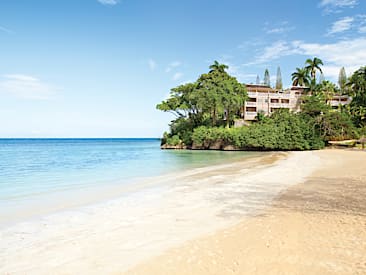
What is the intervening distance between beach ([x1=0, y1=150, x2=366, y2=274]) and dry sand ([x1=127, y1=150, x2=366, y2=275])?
15mm

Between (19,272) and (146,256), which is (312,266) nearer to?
(146,256)

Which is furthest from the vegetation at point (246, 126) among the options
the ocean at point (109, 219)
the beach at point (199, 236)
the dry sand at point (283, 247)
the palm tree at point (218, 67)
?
the dry sand at point (283, 247)

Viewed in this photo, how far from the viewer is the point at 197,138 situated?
4534 cm

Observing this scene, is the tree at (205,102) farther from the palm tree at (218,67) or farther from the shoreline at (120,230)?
the shoreline at (120,230)

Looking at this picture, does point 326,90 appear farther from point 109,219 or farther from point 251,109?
point 109,219

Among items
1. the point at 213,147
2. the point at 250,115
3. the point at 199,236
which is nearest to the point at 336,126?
the point at 250,115

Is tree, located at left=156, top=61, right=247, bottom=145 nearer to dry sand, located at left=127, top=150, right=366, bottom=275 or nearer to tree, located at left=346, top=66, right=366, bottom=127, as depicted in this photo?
tree, located at left=346, top=66, right=366, bottom=127

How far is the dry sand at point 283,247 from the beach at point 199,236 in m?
0.01

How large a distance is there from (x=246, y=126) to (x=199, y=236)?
Result: 39883 millimetres

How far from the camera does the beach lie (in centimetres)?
431

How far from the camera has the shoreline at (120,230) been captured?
4.59 meters

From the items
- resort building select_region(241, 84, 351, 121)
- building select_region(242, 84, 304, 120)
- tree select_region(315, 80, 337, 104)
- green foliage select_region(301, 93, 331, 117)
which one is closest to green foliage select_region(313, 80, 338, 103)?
tree select_region(315, 80, 337, 104)

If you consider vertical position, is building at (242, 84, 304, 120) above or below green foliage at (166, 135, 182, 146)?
above

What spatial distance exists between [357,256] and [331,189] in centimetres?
640
